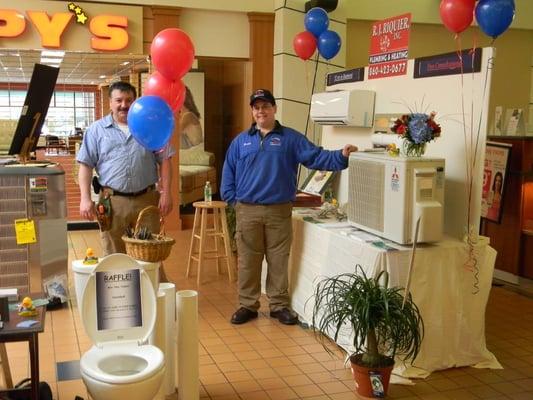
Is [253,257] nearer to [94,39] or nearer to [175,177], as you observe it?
[175,177]

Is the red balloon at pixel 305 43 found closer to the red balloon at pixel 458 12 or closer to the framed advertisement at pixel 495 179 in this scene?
the framed advertisement at pixel 495 179

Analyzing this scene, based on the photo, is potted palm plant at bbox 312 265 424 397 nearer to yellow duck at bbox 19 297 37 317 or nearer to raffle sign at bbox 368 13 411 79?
yellow duck at bbox 19 297 37 317

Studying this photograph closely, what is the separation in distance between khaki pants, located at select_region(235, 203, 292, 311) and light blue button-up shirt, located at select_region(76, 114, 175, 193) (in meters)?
0.80

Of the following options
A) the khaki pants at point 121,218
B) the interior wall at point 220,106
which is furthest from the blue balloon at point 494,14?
the interior wall at point 220,106

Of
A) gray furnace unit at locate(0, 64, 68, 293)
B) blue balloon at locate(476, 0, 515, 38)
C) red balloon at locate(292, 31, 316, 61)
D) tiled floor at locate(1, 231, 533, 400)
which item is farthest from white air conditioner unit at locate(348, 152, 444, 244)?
red balloon at locate(292, 31, 316, 61)

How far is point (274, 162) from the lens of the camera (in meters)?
4.26

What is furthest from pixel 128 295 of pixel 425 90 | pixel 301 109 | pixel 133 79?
pixel 133 79

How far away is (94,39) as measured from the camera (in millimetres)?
7121

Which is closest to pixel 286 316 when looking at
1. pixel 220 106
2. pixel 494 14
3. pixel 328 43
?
pixel 494 14

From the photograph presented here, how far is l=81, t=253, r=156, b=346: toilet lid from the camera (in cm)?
279

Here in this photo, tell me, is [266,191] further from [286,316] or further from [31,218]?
[31,218]

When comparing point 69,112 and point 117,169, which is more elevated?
point 69,112

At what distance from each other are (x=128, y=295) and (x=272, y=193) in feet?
5.44

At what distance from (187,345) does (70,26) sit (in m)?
5.24
